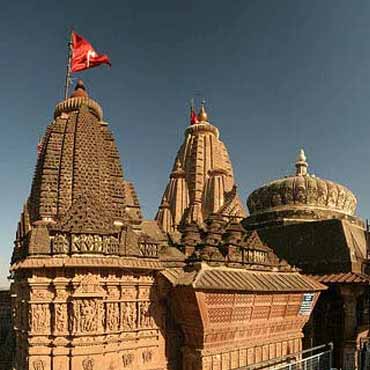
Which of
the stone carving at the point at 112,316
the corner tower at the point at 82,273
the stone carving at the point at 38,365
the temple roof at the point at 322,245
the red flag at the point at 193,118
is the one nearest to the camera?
the stone carving at the point at 38,365

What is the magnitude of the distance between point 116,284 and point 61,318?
1.54 m

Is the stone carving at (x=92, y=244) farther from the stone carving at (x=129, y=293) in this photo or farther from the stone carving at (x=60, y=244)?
the stone carving at (x=129, y=293)

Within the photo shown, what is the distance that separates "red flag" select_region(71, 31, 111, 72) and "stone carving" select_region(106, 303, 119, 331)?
8779 mm

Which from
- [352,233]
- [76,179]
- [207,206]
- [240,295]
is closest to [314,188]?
[352,233]

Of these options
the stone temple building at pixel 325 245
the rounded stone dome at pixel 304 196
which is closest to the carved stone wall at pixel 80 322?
the stone temple building at pixel 325 245

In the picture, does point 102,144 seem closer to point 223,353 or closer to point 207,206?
point 223,353

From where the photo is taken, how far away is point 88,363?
10.2m

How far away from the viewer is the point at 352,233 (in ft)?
58.1

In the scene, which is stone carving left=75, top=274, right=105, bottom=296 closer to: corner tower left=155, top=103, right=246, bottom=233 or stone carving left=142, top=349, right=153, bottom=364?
stone carving left=142, top=349, right=153, bottom=364

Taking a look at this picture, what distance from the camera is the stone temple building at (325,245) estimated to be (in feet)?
52.4

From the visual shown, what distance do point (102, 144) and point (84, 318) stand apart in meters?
5.59

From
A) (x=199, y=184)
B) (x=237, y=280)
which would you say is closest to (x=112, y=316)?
(x=237, y=280)

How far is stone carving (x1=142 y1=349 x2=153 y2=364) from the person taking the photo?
37.7 ft

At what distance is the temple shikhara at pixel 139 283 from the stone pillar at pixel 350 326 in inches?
1.4
